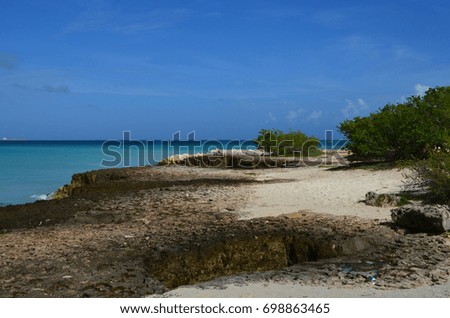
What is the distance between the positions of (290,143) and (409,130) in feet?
58.5

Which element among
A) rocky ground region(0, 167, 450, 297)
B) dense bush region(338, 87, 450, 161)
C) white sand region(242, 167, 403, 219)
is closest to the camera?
rocky ground region(0, 167, 450, 297)

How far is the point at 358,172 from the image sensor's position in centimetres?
2270

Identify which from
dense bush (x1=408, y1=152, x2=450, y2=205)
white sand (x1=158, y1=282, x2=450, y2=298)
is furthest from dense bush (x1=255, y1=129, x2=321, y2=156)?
white sand (x1=158, y1=282, x2=450, y2=298)

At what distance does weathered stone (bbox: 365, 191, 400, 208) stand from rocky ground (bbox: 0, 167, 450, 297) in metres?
2.34

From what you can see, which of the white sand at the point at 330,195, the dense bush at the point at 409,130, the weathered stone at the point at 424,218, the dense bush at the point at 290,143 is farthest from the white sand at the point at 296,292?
the dense bush at the point at 290,143

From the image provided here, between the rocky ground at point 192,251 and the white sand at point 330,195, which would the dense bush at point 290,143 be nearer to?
the white sand at point 330,195

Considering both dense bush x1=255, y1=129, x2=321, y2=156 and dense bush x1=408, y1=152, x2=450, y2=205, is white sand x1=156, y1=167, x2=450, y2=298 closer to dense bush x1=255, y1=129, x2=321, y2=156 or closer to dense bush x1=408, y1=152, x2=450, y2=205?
dense bush x1=408, y1=152, x2=450, y2=205

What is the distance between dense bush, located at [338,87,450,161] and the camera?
22688 millimetres

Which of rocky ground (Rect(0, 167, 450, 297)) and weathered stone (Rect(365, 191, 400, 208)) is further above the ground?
weathered stone (Rect(365, 191, 400, 208))

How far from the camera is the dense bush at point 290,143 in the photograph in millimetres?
40688

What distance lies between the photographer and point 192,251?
9.26 metres

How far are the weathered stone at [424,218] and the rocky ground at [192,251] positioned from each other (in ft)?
0.98
